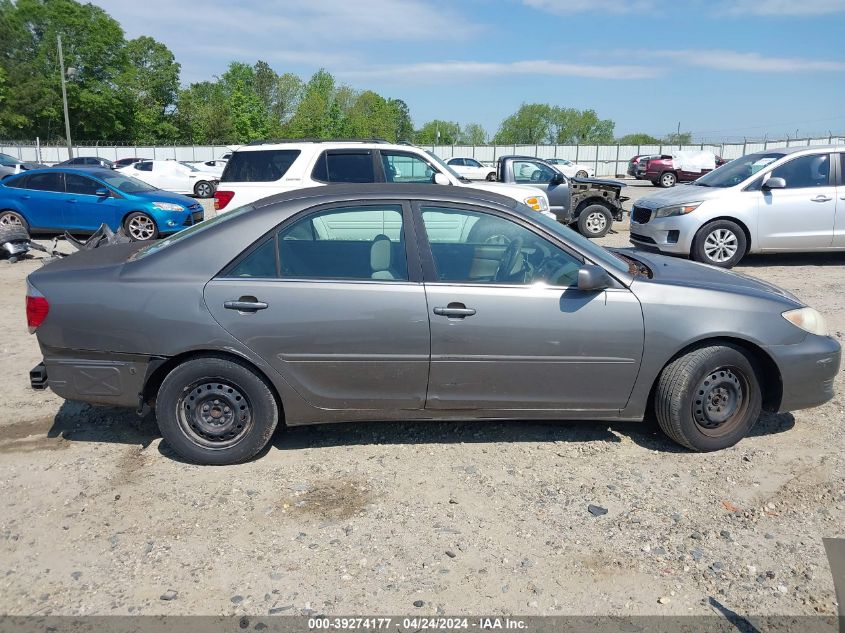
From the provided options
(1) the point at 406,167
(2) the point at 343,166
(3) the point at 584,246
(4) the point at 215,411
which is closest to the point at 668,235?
(1) the point at 406,167

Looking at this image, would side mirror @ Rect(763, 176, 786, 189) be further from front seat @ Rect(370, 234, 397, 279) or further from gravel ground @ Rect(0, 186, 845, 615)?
front seat @ Rect(370, 234, 397, 279)

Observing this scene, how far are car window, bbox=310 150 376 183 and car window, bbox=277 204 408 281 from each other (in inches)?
205

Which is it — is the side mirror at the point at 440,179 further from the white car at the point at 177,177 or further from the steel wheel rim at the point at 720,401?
the white car at the point at 177,177

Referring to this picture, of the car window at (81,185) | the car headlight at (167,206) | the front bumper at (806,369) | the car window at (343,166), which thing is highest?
the car window at (343,166)

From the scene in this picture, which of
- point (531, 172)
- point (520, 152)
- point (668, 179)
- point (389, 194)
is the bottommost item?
point (389, 194)

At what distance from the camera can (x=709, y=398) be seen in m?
4.11

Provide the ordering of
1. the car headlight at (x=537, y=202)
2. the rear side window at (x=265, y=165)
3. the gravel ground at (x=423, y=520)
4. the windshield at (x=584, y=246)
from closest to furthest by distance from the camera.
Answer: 1. the gravel ground at (x=423, y=520)
2. the windshield at (x=584, y=246)
3. the rear side window at (x=265, y=165)
4. the car headlight at (x=537, y=202)

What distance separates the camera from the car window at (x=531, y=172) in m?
14.2

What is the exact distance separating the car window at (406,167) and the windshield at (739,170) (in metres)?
4.52

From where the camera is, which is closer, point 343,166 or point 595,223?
point 343,166

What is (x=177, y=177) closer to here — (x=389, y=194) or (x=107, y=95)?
(x=389, y=194)

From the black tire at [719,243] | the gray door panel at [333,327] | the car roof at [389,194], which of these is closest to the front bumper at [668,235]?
the black tire at [719,243]

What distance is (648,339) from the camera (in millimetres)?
3969

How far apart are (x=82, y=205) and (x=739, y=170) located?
11889mm
